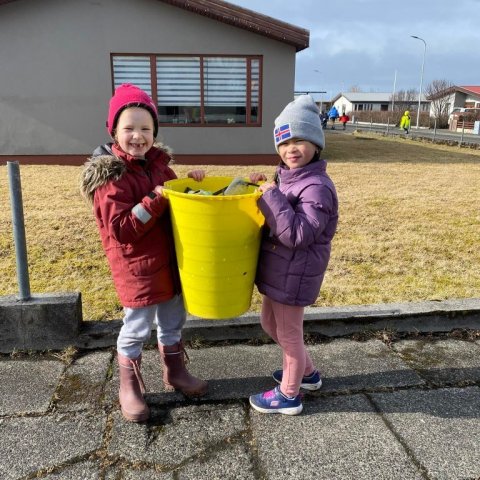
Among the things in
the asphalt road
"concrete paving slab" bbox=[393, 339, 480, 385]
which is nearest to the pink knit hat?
"concrete paving slab" bbox=[393, 339, 480, 385]

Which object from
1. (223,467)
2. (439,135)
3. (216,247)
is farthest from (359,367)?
(439,135)

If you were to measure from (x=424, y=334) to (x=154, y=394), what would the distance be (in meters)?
1.82

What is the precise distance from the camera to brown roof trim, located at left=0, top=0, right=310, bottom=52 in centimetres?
1091

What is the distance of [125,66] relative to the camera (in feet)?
38.3

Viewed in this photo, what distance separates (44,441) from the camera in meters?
2.18

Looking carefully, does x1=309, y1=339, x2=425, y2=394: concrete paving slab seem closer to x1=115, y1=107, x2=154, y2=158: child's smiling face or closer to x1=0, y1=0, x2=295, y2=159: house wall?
x1=115, y1=107, x2=154, y2=158: child's smiling face

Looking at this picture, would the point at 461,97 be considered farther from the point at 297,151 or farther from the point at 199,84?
the point at 297,151

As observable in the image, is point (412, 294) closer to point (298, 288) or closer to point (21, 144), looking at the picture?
point (298, 288)

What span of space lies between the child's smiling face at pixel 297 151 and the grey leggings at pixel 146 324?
0.93m

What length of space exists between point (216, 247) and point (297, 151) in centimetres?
57

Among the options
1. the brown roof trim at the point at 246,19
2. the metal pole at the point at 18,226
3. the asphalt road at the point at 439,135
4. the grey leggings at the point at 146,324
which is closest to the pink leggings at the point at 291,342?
the grey leggings at the point at 146,324

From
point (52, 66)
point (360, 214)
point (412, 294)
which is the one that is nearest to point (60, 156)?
point (52, 66)

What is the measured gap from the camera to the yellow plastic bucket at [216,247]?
2055 millimetres

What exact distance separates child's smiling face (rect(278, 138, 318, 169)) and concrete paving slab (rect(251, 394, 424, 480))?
123 centimetres
